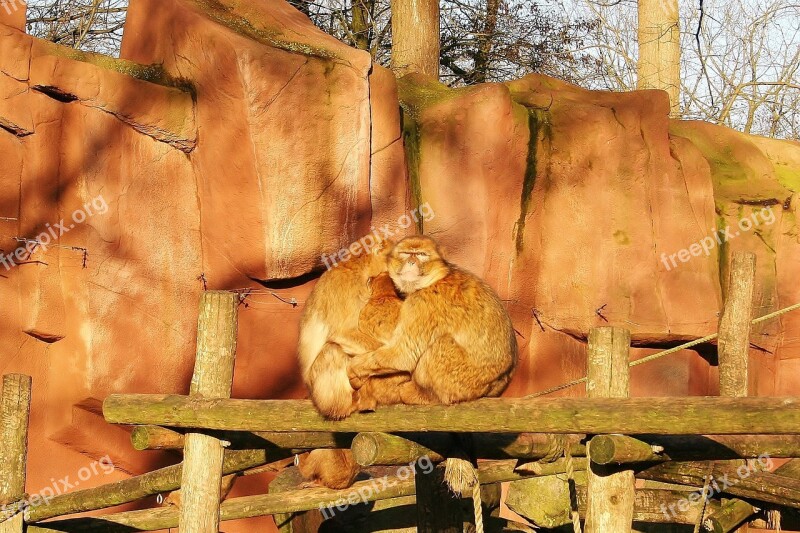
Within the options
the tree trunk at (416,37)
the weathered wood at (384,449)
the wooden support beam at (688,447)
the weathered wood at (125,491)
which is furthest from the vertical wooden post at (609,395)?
the tree trunk at (416,37)

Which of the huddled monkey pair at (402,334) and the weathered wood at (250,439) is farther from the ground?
the huddled monkey pair at (402,334)

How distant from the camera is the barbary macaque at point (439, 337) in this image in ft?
15.3

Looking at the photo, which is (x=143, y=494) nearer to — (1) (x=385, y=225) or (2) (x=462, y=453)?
(2) (x=462, y=453)

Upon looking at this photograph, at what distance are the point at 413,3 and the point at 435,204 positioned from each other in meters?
3.21

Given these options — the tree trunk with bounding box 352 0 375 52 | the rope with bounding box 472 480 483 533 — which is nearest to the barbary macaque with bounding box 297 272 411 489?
the rope with bounding box 472 480 483 533

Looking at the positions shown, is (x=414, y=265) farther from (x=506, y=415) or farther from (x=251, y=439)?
(x=251, y=439)

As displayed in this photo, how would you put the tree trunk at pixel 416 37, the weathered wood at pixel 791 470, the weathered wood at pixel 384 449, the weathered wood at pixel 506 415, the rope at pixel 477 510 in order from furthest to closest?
the tree trunk at pixel 416 37 → the weathered wood at pixel 791 470 → the rope at pixel 477 510 → the weathered wood at pixel 384 449 → the weathered wood at pixel 506 415

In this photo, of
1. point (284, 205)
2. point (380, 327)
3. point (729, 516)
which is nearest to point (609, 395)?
point (380, 327)

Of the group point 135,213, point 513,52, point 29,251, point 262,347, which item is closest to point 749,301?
point 262,347

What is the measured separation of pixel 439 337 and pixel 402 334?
0.59ft

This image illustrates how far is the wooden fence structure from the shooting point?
3.97 metres

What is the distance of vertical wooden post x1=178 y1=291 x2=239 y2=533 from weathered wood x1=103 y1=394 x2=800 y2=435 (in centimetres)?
13

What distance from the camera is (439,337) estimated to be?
4.75 m

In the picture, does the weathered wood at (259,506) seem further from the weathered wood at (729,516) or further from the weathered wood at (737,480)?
the weathered wood at (729,516)
